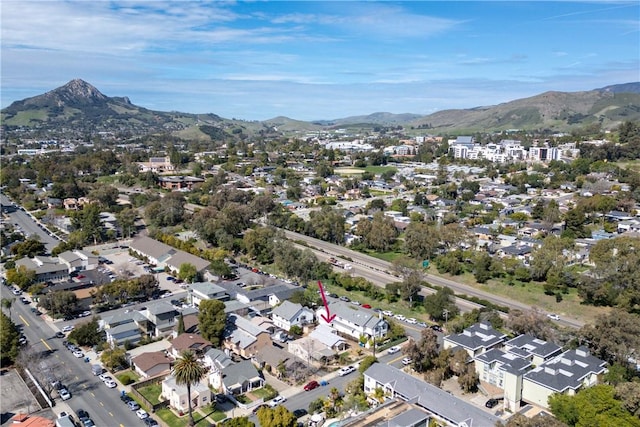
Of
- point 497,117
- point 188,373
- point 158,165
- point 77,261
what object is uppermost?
point 497,117

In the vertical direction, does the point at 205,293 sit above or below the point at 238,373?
above

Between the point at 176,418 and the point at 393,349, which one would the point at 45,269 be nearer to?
the point at 176,418

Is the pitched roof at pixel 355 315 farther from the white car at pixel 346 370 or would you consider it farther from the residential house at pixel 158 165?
the residential house at pixel 158 165

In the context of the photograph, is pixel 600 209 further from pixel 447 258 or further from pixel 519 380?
pixel 519 380

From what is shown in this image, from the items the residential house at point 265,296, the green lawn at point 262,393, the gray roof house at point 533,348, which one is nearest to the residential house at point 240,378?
the green lawn at point 262,393

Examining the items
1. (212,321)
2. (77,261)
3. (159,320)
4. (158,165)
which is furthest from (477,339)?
(158,165)

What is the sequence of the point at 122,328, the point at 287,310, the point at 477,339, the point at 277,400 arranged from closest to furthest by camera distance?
the point at 277,400 < the point at 477,339 < the point at 122,328 < the point at 287,310
